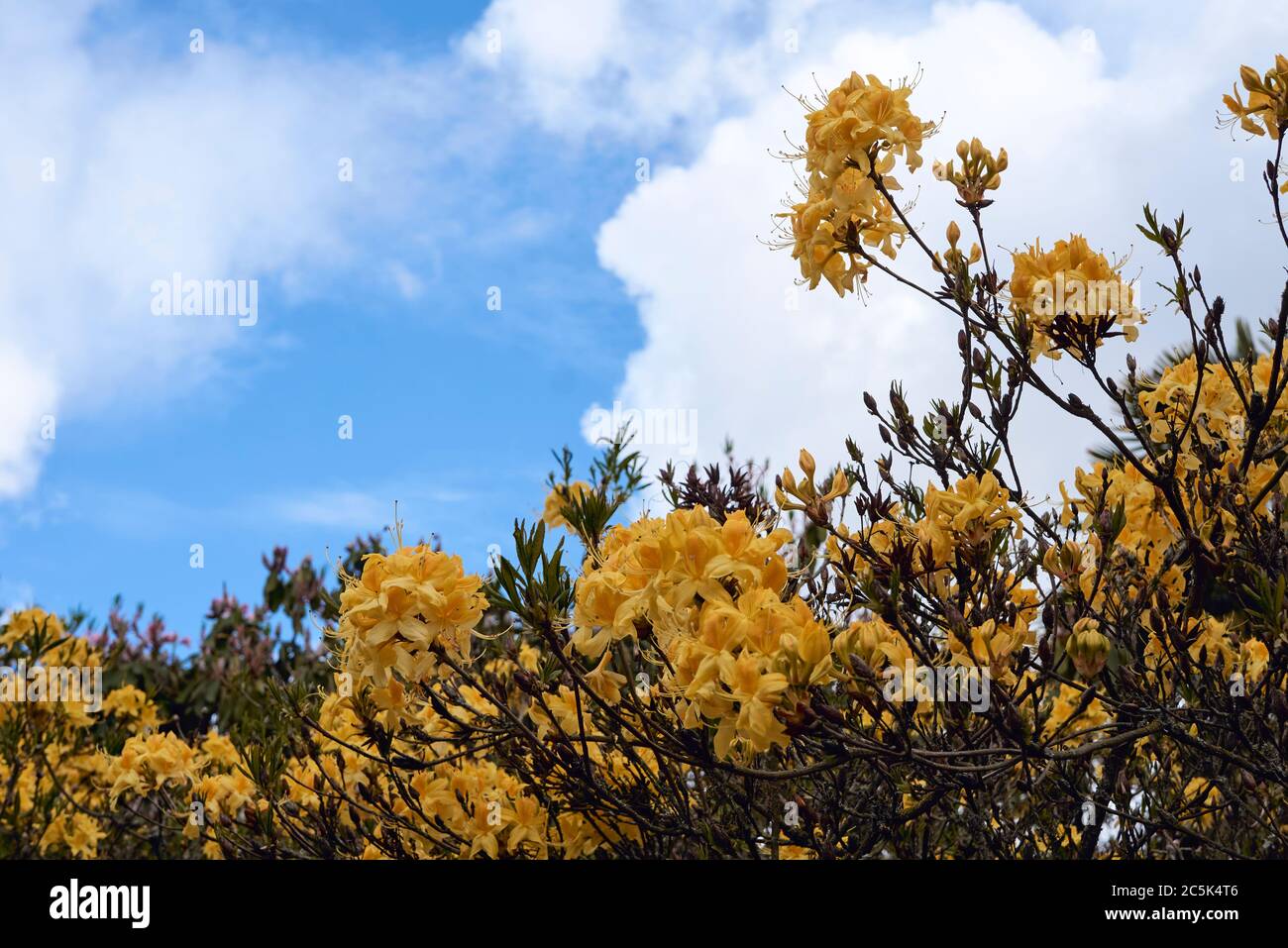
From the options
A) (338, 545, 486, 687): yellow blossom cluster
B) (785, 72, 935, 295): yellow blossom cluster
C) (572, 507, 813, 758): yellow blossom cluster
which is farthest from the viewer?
(785, 72, 935, 295): yellow blossom cluster

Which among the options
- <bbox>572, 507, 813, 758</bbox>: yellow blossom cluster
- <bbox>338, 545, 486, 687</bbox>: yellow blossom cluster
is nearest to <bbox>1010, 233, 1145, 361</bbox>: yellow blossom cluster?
<bbox>572, 507, 813, 758</bbox>: yellow blossom cluster

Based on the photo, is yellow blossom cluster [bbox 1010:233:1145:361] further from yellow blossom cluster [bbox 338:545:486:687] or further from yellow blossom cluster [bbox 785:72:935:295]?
yellow blossom cluster [bbox 338:545:486:687]

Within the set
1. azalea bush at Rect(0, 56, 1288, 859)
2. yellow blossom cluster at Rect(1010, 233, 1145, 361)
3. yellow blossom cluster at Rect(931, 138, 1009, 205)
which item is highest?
yellow blossom cluster at Rect(931, 138, 1009, 205)

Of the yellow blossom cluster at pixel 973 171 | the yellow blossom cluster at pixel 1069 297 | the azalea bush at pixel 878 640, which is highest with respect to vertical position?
the yellow blossom cluster at pixel 973 171

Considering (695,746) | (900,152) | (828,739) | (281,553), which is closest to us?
(828,739)

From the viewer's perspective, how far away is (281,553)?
7730mm

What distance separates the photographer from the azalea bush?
207 cm

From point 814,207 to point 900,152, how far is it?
0.85ft

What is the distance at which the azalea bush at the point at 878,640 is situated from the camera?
2072 mm

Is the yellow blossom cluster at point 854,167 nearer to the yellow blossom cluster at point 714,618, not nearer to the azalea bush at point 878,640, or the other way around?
the azalea bush at point 878,640

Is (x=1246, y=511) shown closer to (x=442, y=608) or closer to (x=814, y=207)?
(x=814, y=207)

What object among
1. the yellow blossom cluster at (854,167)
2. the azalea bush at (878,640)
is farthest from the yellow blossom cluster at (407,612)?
the yellow blossom cluster at (854,167)
